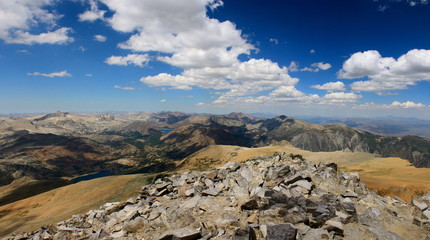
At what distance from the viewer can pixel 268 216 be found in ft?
63.0

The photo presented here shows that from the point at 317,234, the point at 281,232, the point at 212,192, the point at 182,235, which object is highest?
the point at 281,232

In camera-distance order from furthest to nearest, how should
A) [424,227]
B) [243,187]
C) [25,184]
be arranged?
[25,184]
[243,187]
[424,227]

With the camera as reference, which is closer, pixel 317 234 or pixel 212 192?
pixel 317 234

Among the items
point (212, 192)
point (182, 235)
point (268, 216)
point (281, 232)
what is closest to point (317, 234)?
point (281, 232)

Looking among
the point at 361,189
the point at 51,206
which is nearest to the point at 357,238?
the point at 361,189

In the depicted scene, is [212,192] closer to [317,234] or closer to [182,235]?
[182,235]

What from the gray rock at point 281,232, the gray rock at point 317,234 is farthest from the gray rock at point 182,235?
the gray rock at point 317,234

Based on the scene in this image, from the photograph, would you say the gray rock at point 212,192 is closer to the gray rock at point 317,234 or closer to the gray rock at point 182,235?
the gray rock at point 182,235

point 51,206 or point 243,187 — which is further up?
point 243,187

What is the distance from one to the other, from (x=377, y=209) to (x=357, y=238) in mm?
8750

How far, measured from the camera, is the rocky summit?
16667 millimetres

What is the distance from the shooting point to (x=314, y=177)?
29703 millimetres

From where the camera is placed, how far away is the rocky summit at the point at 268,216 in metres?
16.7

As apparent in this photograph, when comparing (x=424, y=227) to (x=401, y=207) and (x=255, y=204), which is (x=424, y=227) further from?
(x=255, y=204)
